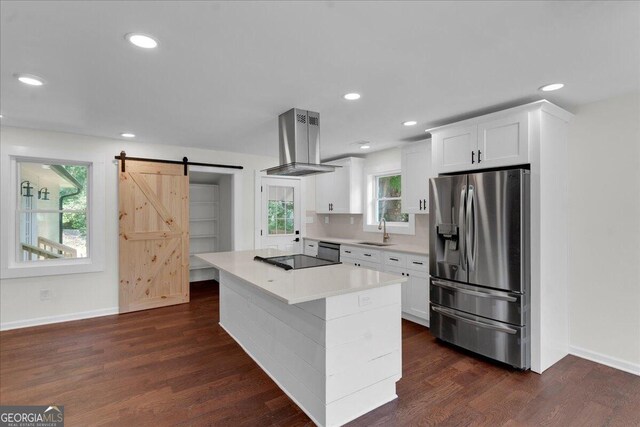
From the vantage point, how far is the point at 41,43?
1.84 m

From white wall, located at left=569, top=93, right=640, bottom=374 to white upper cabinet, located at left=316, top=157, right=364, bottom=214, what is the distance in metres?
2.87

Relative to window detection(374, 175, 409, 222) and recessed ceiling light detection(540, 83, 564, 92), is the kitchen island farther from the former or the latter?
window detection(374, 175, 409, 222)

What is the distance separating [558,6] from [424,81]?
37.2 inches

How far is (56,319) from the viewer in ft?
12.7

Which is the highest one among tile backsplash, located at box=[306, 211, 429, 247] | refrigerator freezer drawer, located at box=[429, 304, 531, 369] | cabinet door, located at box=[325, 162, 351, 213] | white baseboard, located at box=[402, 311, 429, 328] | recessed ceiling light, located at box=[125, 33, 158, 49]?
recessed ceiling light, located at box=[125, 33, 158, 49]

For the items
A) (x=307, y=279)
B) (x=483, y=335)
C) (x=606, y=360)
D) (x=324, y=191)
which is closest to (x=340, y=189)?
(x=324, y=191)

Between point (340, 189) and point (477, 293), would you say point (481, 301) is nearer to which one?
point (477, 293)

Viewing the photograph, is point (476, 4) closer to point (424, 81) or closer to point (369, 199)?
Answer: point (424, 81)

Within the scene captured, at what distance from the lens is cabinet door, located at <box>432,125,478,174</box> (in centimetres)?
305


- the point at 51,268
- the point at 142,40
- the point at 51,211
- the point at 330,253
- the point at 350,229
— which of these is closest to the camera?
the point at 142,40

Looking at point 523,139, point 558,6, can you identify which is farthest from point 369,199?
point 558,6

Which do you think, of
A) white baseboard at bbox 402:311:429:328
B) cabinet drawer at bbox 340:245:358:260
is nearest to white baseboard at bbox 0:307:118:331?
cabinet drawer at bbox 340:245:358:260

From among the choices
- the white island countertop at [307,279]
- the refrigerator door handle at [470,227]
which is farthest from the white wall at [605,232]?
the white island countertop at [307,279]

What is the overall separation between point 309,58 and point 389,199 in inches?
126
